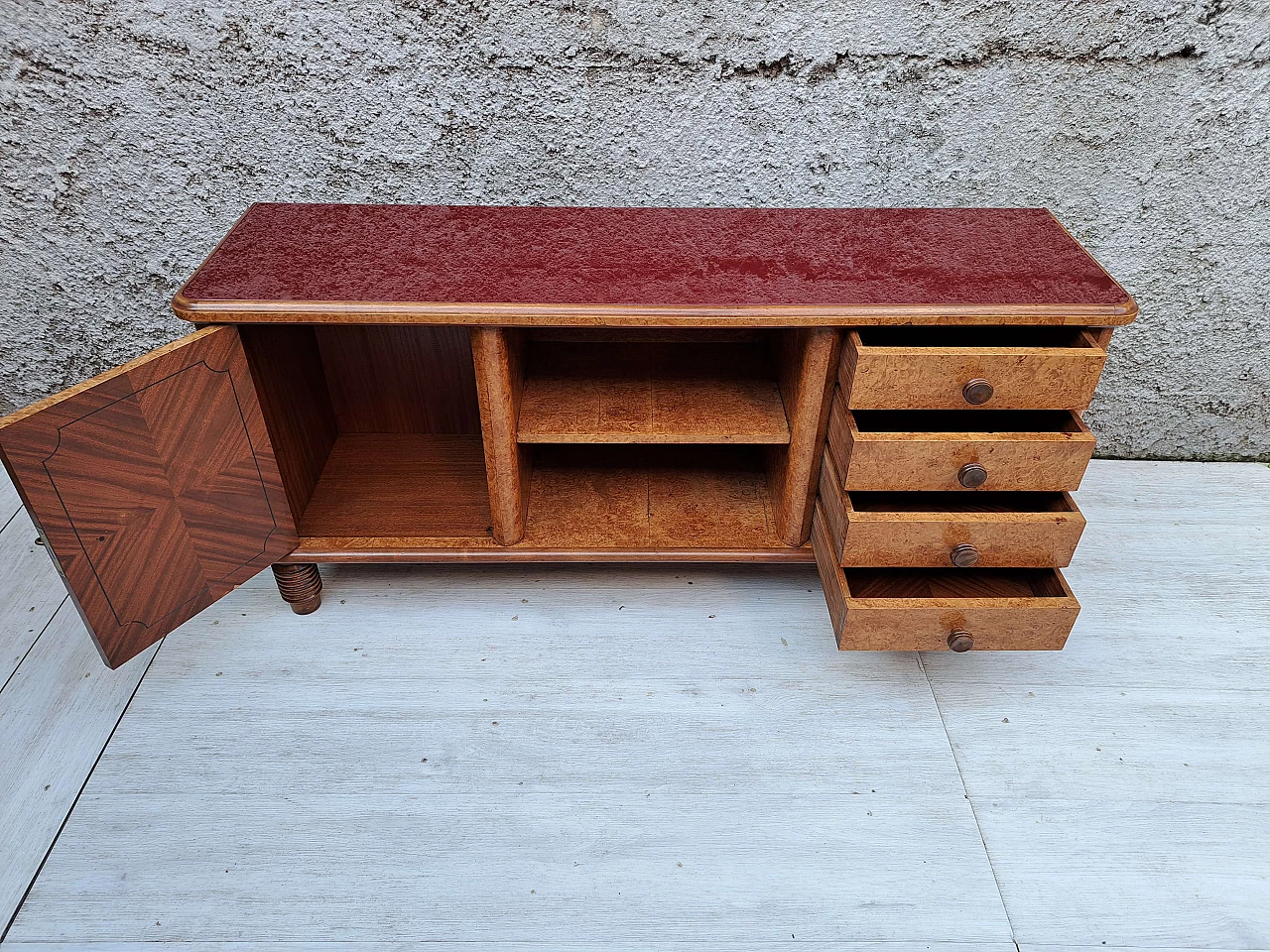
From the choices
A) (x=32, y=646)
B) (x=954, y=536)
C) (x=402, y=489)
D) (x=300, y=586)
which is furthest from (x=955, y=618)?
(x=32, y=646)

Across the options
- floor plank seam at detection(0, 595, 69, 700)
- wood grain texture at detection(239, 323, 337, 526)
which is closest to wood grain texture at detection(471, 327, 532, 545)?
wood grain texture at detection(239, 323, 337, 526)

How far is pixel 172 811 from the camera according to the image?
127 cm

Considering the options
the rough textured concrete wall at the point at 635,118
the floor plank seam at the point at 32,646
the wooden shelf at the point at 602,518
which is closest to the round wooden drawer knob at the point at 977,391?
the wooden shelf at the point at 602,518

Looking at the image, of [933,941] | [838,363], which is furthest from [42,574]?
[933,941]

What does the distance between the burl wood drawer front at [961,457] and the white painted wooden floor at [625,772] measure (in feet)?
1.30

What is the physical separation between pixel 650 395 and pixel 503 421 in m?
0.29

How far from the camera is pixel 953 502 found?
146cm

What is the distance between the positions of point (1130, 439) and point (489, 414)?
5.31 feet

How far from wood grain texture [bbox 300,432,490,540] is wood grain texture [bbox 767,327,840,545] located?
0.56m

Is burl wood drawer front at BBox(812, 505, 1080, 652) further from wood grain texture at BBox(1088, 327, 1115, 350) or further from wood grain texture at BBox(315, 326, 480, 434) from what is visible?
wood grain texture at BBox(315, 326, 480, 434)

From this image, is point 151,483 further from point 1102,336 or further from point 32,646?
point 1102,336

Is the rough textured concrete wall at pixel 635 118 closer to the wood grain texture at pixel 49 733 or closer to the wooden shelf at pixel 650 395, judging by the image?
the wooden shelf at pixel 650 395

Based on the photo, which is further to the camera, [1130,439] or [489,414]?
[1130,439]

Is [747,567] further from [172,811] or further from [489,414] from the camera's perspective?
[172,811]
